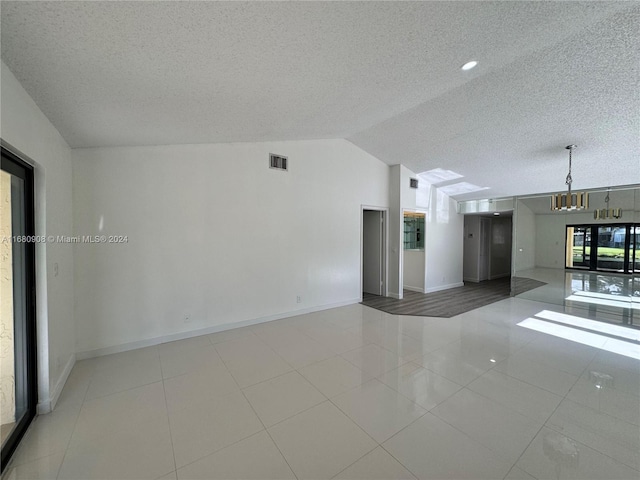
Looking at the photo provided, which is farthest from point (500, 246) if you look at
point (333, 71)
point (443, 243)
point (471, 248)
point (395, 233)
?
point (333, 71)

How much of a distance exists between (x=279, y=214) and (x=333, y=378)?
274 centimetres

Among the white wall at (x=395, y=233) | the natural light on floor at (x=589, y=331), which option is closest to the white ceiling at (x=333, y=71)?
the white wall at (x=395, y=233)

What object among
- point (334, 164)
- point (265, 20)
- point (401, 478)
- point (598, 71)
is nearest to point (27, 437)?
point (401, 478)

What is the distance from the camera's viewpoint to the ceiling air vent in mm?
4305

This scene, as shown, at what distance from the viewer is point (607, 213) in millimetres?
4891

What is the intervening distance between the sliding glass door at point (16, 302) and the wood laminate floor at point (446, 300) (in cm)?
475

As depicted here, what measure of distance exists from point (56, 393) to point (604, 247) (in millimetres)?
8696

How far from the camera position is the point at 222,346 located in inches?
134

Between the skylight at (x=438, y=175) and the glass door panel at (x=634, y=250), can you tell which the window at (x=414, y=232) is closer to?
the skylight at (x=438, y=175)

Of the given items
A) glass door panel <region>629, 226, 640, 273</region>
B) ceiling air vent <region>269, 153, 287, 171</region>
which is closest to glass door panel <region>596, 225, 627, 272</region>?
glass door panel <region>629, 226, 640, 273</region>

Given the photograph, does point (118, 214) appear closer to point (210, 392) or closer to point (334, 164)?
point (210, 392)

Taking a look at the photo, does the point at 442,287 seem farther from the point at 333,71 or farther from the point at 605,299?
the point at 333,71

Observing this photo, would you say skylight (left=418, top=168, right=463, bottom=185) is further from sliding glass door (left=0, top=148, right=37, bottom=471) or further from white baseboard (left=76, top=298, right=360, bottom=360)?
sliding glass door (left=0, top=148, right=37, bottom=471)

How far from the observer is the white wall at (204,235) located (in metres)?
3.15
